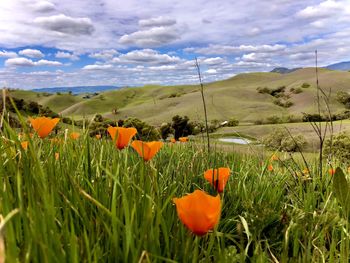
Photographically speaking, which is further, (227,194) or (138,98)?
(138,98)

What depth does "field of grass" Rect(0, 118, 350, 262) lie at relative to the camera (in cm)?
116

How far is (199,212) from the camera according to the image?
1.16 metres

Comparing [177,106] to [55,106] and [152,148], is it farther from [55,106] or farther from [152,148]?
[55,106]

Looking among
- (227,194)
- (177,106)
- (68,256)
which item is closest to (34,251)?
(68,256)

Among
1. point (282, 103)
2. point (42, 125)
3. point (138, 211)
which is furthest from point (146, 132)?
point (282, 103)

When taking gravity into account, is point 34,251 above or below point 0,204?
below

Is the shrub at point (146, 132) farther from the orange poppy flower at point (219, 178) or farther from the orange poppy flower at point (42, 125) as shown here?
the orange poppy flower at point (219, 178)

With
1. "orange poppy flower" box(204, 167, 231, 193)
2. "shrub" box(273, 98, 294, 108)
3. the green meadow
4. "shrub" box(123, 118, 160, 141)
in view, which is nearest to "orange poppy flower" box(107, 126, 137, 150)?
the green meadow

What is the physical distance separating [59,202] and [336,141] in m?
16.6

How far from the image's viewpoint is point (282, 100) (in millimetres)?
69812

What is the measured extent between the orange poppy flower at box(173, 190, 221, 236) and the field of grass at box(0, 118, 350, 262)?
0.06 meters

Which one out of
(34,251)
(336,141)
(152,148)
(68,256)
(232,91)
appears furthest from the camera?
(232,91)

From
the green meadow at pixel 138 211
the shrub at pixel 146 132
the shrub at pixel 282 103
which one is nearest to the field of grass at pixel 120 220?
the green meadow at pixel 138 211

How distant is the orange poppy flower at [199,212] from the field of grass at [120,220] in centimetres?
6
